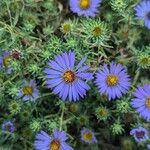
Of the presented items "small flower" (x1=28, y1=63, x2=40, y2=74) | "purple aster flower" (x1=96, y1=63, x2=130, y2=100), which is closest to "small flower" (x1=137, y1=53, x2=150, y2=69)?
"purple aster flower" (x1=96, y1=63, x2=130, y2=100)

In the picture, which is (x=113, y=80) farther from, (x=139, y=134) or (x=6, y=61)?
(x=6, y=61)

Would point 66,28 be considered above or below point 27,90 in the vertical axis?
above

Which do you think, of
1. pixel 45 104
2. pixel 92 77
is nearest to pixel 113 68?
pixel 92 77

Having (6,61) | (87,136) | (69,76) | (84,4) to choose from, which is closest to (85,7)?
(84,4)

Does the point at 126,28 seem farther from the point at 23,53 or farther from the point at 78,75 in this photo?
the point at 23,53

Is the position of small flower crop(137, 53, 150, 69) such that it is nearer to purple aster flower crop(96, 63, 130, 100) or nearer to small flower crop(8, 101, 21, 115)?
purple aster flower crop(96, 63, 130, 100)

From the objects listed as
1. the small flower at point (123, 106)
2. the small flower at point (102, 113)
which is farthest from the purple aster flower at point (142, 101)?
the small flower at point (102, 113)
